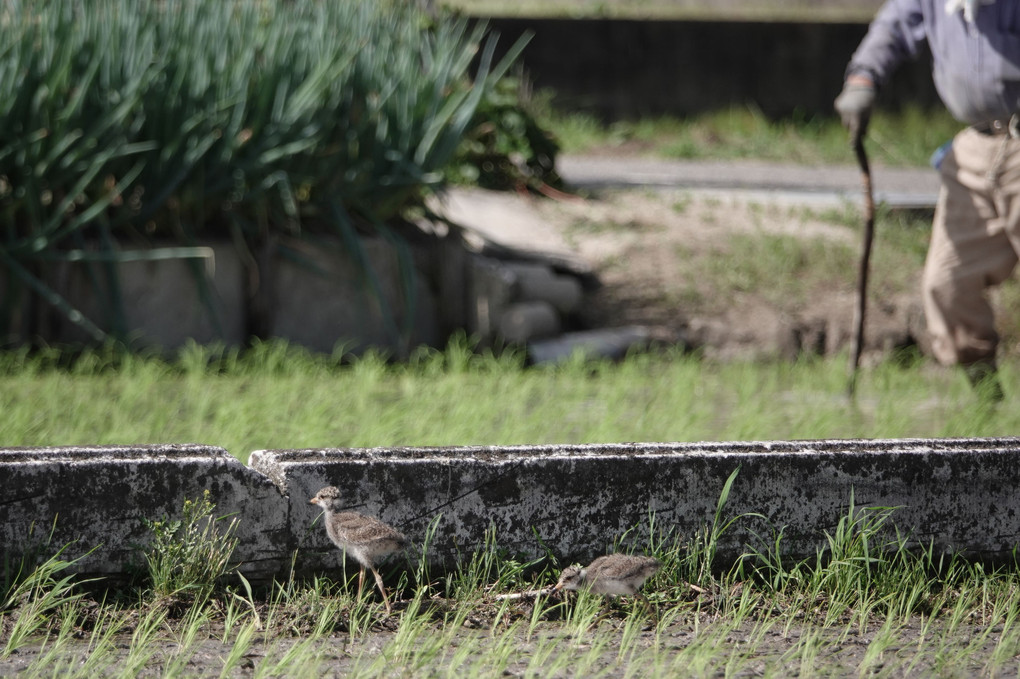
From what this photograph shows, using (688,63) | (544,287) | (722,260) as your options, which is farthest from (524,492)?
(688,63)

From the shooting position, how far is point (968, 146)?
4.48 meters

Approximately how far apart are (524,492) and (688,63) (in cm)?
1275

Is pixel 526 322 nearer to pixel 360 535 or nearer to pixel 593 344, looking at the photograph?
pixel 593 344

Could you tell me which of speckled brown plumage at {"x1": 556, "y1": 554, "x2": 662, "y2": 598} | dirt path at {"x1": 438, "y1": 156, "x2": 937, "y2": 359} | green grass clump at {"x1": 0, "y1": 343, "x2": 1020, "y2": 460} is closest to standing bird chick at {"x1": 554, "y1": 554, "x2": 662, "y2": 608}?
speckled brown plumage at {"x1": 556, "y1": 554, "x2": 662, "y2": 598}

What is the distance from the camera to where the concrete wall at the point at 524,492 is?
2.71 m

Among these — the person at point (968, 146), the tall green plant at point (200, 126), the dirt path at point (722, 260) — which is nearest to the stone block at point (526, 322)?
the dirt path at point (722, 260)

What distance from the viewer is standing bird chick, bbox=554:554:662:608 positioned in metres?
2.68

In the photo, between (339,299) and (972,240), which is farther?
(339,299)

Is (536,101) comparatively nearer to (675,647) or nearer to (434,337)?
(434,337)

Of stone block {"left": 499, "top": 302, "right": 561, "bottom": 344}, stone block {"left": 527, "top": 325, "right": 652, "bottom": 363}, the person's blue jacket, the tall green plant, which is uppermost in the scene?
the person's blue jacket

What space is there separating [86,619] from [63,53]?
11.3ft

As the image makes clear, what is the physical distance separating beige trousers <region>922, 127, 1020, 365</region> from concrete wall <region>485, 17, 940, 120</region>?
10257 millimetres

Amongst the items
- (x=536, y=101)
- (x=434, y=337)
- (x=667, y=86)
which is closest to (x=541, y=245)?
(x=434, y=337)

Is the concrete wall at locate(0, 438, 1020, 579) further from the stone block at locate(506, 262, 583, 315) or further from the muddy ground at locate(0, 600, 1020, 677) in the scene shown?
the stone block at locate(506, 262, 583, 315)
